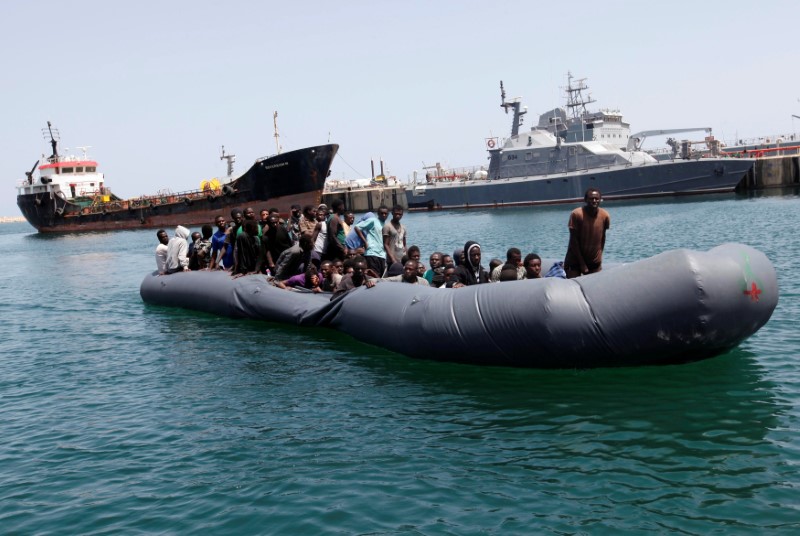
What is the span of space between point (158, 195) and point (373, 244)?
55.7 meters

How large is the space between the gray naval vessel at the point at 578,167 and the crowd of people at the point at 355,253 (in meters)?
46.9

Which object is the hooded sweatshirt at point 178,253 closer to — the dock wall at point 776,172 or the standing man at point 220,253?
the standing man at point 220,253

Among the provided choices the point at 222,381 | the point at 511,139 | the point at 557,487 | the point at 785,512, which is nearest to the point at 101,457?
the point at 222,381

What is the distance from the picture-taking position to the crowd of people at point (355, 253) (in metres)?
10.1

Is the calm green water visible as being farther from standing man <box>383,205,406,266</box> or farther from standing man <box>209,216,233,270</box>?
standing man <box>209,216,233,270</box>

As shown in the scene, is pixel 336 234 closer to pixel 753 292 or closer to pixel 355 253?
pixel 355 253

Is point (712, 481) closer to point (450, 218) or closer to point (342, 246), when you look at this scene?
point (342, 246)

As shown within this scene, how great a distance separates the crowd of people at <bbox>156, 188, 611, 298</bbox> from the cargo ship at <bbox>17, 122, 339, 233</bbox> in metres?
36.1

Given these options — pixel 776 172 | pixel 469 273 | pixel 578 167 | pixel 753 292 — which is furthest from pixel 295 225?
pixel 776 172

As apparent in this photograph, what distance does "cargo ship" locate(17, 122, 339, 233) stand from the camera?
53906 mm

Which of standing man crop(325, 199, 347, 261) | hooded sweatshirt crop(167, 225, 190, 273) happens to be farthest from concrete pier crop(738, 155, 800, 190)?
standing man crop(325, 199, 347, 261)

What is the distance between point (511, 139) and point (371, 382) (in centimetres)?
5781

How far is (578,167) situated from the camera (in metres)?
61.3

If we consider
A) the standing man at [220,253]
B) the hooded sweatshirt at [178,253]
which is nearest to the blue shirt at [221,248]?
the standing man at [220,253]
